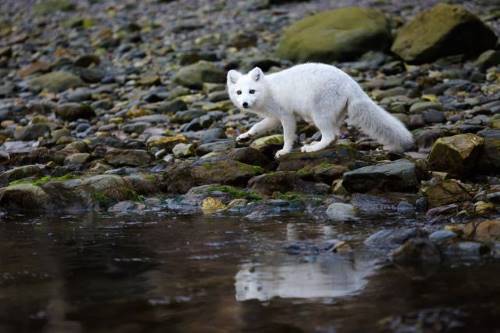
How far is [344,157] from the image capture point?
27.1ft

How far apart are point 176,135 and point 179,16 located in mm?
12292

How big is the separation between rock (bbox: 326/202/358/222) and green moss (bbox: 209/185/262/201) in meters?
0.89

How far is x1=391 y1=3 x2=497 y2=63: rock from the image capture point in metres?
13.9

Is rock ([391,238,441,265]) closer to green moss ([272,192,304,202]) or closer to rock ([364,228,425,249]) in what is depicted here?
rock ([364,228,425,249])

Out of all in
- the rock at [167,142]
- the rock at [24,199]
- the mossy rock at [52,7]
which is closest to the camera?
the rock at [24,199]

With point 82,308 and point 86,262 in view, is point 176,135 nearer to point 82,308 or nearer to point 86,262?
point 86,262

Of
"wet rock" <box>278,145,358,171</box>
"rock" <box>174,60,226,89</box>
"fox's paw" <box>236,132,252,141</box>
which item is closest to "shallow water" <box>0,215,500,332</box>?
"wet rock" <box>278,145,358,171</box>

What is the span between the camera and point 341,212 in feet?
22.6

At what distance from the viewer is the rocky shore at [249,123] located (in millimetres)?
7285

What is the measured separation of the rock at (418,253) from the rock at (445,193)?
191 cm

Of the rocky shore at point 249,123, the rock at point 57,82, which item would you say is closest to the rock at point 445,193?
the rocky shore at point 249,123

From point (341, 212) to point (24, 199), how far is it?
3.13m

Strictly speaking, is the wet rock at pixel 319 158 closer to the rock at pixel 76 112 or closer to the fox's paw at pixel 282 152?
the fox's paw at pixel 282 152

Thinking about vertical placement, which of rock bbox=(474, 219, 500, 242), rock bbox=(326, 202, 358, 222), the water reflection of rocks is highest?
the water reflection of rocks
